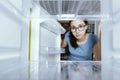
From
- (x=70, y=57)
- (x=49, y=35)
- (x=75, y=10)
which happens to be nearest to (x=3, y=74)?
(x=75, y=10)

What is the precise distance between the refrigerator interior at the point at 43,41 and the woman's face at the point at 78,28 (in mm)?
259

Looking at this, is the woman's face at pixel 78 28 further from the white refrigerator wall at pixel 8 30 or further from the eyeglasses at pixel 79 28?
the white refrigerator wall at pixel 8 30

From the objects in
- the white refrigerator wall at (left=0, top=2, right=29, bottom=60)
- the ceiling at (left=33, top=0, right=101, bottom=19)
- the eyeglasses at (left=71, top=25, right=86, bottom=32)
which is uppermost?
the ceiling at (left=33, top=0, right=101, bottom=19)

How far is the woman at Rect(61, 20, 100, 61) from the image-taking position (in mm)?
1966

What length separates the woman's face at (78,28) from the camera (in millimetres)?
2119

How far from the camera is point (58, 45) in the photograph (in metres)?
2.27

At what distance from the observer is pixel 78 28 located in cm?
218

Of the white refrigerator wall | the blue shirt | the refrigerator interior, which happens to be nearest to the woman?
the blue shirt

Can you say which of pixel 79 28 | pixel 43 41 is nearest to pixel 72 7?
pixel 43 41

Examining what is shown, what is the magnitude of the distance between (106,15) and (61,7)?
1.04ft

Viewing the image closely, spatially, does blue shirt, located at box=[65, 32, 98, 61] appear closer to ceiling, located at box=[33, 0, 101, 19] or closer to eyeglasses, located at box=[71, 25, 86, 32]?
eyeglasses, located at box=[71, 25, 86, 32]

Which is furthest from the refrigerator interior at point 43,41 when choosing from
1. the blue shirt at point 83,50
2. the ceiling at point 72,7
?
the blue shirt at point 83,50

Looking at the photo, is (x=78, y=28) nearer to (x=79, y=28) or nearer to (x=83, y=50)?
(x=79, y=28)

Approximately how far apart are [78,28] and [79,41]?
0.57 feet
